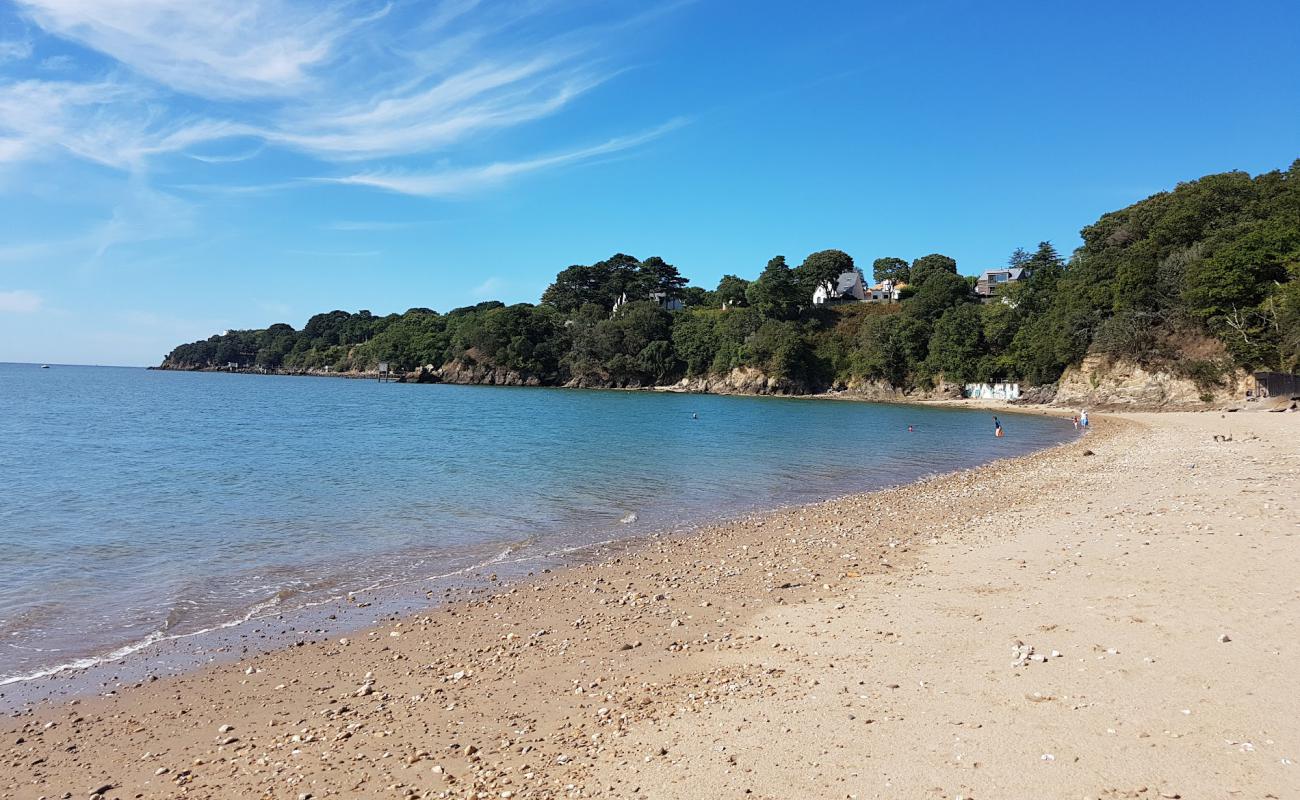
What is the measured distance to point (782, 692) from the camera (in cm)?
661

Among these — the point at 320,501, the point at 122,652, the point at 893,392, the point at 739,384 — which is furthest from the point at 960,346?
the point at 122,652

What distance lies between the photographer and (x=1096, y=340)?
2699 inches

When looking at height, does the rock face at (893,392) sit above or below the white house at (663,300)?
below

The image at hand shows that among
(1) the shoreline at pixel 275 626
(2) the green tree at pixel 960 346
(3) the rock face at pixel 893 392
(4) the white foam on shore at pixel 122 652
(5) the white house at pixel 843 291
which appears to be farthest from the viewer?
(5) the white house at pixel 843 291

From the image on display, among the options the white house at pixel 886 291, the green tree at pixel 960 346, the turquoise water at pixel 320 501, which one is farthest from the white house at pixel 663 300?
the turquoise water at pixel 320 501

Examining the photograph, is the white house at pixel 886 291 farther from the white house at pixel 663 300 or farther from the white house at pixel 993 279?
the white house at pixel 663 300

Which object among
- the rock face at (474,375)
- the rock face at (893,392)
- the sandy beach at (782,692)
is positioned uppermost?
the rock face at (474,375)

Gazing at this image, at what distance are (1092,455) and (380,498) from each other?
90.2ft

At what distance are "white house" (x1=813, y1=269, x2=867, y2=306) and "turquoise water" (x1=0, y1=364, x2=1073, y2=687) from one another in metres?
95.3

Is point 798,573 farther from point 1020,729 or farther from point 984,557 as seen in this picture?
point 1020,729

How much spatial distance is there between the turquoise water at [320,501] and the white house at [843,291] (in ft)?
313

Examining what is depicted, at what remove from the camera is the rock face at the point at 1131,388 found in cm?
5662

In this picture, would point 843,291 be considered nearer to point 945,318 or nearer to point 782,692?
point 945,318

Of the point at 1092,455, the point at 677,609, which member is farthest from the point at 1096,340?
the point at 677,609
